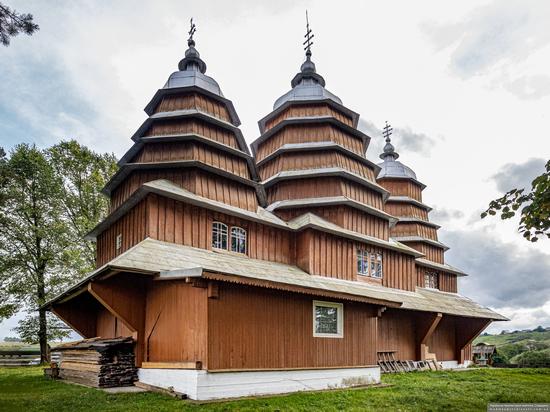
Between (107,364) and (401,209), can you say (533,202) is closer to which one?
(107,364)

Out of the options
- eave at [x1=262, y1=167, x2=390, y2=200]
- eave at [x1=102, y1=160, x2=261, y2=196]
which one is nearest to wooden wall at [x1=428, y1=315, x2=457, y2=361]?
eave at [x1=262, y1=167, x2=390, y2=200]

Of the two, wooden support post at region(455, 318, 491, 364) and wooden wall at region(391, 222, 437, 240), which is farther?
wooden wall at region(391, 222, 437, 240)

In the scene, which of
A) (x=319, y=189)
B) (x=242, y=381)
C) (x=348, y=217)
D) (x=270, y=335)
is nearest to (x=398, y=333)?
(x=348, y=217)

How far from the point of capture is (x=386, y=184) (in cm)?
3036

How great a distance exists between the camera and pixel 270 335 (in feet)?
38.9

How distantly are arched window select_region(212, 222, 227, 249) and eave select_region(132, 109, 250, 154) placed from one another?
3.86 metres

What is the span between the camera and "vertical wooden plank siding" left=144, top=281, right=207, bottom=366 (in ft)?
34.7

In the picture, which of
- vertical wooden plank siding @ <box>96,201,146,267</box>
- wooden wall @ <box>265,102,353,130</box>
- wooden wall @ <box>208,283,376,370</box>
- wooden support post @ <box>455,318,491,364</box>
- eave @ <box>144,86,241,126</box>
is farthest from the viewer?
Answer: wooden support post @ <box>455,318,491,364</box>

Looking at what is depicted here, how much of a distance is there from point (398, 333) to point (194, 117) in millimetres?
12801

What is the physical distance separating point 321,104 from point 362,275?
8.34m

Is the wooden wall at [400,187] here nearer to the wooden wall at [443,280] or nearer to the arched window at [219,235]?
the wooden wall at [443,280]

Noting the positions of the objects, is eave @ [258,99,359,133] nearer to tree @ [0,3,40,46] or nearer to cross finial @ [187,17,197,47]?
cross finial @ [187,17,197,47]

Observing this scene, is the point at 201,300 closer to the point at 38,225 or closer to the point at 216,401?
the point at 216,401

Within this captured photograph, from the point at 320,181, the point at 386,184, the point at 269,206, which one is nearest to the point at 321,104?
the point at 320,181
